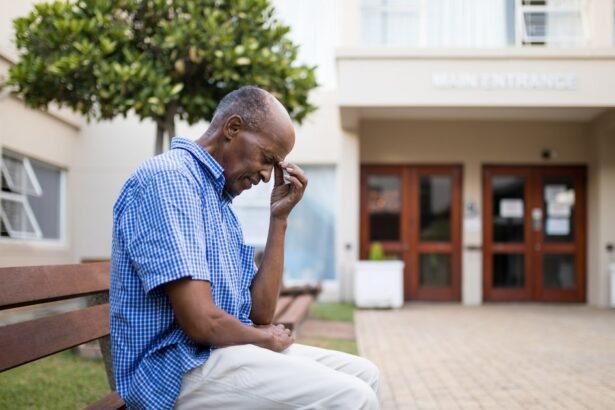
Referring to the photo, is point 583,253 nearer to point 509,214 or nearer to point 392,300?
point 509,214

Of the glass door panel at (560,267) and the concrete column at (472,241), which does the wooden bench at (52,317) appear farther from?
the glass door panel at (560,267)

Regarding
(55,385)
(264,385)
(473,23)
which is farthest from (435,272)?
(264,385)

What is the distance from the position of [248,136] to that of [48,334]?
1.11 metres

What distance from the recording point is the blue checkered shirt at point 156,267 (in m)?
2.09

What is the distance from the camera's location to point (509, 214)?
1370 centimetres

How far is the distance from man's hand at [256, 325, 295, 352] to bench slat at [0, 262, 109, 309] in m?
0.88

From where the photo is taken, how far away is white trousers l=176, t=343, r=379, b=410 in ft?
7.06

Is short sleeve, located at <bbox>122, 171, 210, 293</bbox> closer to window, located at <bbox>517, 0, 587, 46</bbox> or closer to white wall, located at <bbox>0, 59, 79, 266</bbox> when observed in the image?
white wall, located at <bbox>0, 59, 79, 266</bbox>

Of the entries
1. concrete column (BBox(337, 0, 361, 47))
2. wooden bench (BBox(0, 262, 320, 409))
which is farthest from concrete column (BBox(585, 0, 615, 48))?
wooden bench (BBox(0, 262, 320, 409))

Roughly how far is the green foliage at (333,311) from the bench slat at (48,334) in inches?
282

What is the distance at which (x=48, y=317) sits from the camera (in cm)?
285

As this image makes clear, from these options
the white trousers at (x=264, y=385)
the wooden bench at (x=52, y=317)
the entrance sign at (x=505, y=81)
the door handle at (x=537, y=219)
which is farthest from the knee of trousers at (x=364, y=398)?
the door handle at (x=537, y=219)

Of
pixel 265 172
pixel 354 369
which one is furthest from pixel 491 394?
pixel 265 172

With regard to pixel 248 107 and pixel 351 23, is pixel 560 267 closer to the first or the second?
pixel 351 23
